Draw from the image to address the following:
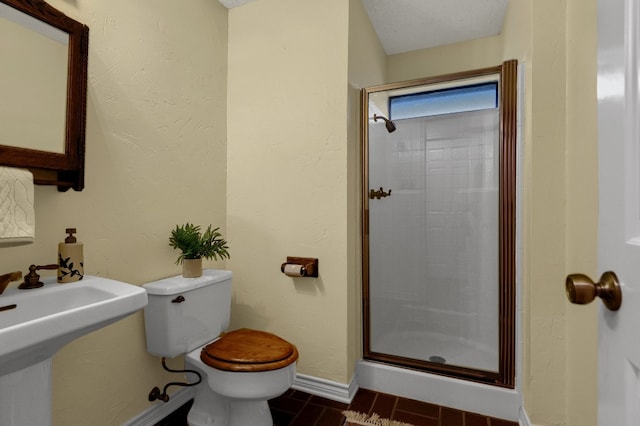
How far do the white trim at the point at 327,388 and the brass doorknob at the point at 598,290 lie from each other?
1.56m

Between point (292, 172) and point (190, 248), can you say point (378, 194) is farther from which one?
point (190, 248)

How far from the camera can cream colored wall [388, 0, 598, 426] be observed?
123 centimetres

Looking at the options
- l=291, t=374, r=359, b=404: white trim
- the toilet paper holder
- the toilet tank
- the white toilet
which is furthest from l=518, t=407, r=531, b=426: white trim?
the toilet tank

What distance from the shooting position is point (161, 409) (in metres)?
1.66

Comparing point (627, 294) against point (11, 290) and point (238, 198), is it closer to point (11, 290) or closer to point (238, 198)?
point (11, 290)

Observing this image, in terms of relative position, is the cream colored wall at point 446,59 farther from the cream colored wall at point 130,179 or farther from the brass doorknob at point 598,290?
the brass doorknob at point 598,290

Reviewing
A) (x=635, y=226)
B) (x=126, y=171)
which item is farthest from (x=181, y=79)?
(x=635, y=226)

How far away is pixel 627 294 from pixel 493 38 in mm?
2746

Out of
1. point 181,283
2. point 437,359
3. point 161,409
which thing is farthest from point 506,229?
point 161,409

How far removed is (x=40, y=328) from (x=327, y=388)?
148 cm

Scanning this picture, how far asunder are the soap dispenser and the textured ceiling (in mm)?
1690

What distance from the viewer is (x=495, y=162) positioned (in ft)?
5.91

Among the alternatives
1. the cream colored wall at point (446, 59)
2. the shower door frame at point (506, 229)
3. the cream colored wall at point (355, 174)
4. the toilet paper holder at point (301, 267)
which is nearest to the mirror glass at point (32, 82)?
the toilet paper holder at point (301, 267)

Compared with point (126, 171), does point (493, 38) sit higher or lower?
higher
